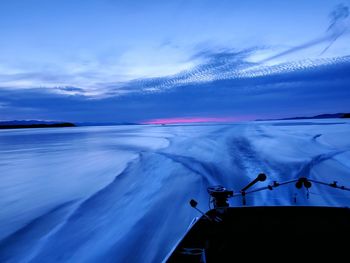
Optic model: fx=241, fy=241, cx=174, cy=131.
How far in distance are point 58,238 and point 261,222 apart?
4.48 m

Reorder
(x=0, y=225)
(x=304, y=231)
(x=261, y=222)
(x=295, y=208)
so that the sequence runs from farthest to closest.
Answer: (x=0, y=225) → (x=295, y=208) → (x=261, y=222) → (x=304, y=231)

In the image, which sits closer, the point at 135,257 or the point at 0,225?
the point at 135,257

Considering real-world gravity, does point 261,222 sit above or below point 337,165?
above

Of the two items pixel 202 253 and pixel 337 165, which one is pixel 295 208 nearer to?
pixel 202 253

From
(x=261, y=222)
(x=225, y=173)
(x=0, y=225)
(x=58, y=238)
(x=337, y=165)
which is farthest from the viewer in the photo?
(x=337, y=165)

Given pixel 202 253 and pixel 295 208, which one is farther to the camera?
pixel 295 208

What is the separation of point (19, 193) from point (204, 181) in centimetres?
718

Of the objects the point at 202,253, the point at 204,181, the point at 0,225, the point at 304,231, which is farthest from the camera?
the point at 204,181

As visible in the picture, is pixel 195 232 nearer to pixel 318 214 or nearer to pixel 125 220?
pixel 318 214

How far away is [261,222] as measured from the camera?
4.23 meters

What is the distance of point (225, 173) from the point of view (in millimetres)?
11047

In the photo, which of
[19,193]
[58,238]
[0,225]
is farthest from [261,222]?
[19,193]

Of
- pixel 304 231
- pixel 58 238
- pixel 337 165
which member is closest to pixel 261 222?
pixel 304 231

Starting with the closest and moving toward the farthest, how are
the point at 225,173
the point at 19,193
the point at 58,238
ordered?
the point at 58,238 < the point at 19,193 < the point at 225,173
